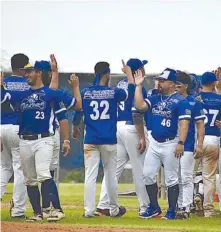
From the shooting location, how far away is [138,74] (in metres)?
13.1

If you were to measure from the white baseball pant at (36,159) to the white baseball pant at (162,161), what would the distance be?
5.11ft

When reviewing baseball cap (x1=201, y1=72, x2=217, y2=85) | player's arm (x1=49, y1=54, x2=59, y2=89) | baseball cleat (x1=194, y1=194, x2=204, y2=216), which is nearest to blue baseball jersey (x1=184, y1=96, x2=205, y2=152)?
baseball cap (x1=201, y1=72, x2=217, y2=85)

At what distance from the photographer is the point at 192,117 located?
13.5 m

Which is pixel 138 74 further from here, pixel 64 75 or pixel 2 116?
pixel 64 75

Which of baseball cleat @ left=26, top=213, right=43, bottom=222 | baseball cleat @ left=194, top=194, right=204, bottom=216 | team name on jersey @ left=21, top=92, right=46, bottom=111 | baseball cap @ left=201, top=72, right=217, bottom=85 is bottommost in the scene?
baseball cleat @ left=194, top=194, right=204, bottom=216

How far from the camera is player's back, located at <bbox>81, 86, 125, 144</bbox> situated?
43.0 ft

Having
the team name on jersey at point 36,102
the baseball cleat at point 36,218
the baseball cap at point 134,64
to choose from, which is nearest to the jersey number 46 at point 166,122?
the baseball cap at point 134,64

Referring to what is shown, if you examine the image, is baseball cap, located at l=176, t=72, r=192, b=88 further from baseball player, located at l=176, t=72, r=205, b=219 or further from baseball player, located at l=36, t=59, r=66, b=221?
baseball player, located at l=36, t=59, r=66, b=221

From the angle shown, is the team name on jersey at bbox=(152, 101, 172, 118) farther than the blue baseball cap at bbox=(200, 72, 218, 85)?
No

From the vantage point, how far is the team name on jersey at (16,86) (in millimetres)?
12859

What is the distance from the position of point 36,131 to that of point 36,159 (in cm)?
38

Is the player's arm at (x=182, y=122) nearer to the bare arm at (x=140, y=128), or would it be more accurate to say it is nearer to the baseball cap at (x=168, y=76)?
the baseball cap at (x=168, y=76)

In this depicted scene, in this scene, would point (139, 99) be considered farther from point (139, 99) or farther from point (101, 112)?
point (101, 112)

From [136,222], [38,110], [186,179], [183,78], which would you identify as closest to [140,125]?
[183,78]
